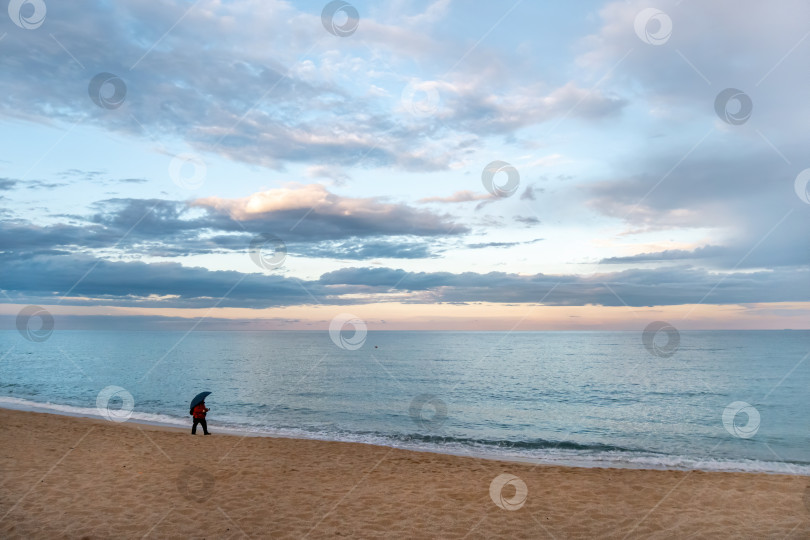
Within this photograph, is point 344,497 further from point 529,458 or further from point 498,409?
point 498,409

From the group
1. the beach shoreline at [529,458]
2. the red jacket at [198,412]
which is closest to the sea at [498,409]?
the beach shoreline at [529,458]

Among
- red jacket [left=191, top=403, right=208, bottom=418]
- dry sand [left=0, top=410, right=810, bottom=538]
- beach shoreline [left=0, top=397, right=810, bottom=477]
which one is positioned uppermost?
red jacket [left=191, top=403, right=208, bottom=418]

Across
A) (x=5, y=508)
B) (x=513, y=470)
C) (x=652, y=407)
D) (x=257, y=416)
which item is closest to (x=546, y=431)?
(x=513, y=470)

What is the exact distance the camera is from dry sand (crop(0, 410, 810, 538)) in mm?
11023

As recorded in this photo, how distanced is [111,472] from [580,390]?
141ft

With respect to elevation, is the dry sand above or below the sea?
below

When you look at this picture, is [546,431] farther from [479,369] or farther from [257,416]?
[479,369]

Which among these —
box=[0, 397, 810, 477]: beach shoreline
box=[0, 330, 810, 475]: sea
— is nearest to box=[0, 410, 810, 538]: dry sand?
box=[0, 397, 810, 477]: beach shoreline

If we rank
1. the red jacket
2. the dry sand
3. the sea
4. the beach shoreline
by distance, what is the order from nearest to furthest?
the dry sand → the beach shoreline → the red jacket → the sea

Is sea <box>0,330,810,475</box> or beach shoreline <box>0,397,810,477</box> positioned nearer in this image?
beach shoreline <box>0,397,810,477</box>

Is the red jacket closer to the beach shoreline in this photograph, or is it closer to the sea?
the beach shoreline

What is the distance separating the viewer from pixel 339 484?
14727 mm

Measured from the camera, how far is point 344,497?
13.4 metres

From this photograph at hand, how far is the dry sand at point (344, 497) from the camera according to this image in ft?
36.2
